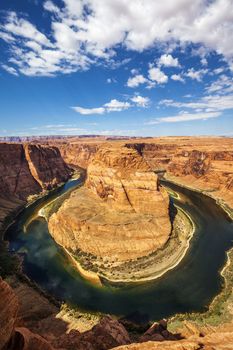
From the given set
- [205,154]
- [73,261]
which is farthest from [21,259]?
[205,154]

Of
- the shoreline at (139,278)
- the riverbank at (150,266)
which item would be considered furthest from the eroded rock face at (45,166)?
the riverbank at (150,266)

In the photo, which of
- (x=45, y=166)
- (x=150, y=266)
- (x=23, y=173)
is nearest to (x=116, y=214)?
(x=150, y=266)

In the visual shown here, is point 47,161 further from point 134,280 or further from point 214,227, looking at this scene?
point 134,280

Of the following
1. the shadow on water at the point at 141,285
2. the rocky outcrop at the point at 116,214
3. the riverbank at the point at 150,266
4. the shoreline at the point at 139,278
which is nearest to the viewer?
the shadow on water at the point at 141,285

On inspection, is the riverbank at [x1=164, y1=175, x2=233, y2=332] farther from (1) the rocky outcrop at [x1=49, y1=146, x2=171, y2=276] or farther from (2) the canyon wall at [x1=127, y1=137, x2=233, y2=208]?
(2) the canyon wall at [x1=127, y1=137, x2=233, y2=208]

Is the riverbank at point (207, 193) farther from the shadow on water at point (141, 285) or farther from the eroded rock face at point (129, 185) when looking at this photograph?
the eroded rock face at point (129, 185)

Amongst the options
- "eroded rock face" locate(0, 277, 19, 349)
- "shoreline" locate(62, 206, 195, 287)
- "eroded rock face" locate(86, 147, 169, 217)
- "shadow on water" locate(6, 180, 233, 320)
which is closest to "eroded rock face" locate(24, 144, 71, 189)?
"shadow on water" locate(6, 180, 233, 320)
